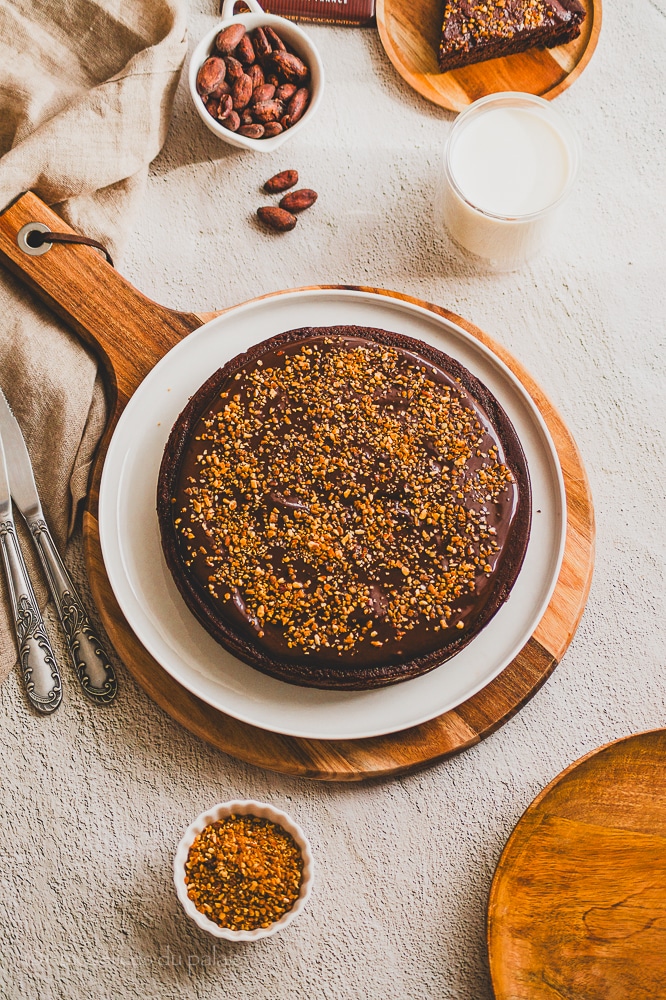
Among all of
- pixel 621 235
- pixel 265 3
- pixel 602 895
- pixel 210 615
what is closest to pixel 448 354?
pixel 621 235

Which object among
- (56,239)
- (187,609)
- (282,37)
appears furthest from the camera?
(282,37)

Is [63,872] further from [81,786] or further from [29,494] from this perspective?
[29,494]

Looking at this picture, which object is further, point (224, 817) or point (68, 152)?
point (68, 152)

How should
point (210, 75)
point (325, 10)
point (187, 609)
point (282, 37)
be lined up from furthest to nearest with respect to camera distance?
point (325, 10) < point (282, 37) < point (210, 75) < point (187, 609)

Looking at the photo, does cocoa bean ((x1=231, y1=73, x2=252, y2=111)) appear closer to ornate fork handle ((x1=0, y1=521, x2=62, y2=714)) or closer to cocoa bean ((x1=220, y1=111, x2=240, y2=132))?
cocoa bean ((x1=220, y1=111, x2=240, y2=132))

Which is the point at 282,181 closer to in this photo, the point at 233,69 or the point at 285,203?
the point at 285,203

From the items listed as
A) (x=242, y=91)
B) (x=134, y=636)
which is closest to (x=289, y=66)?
(x=242, y=91)

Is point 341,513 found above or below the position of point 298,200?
below
